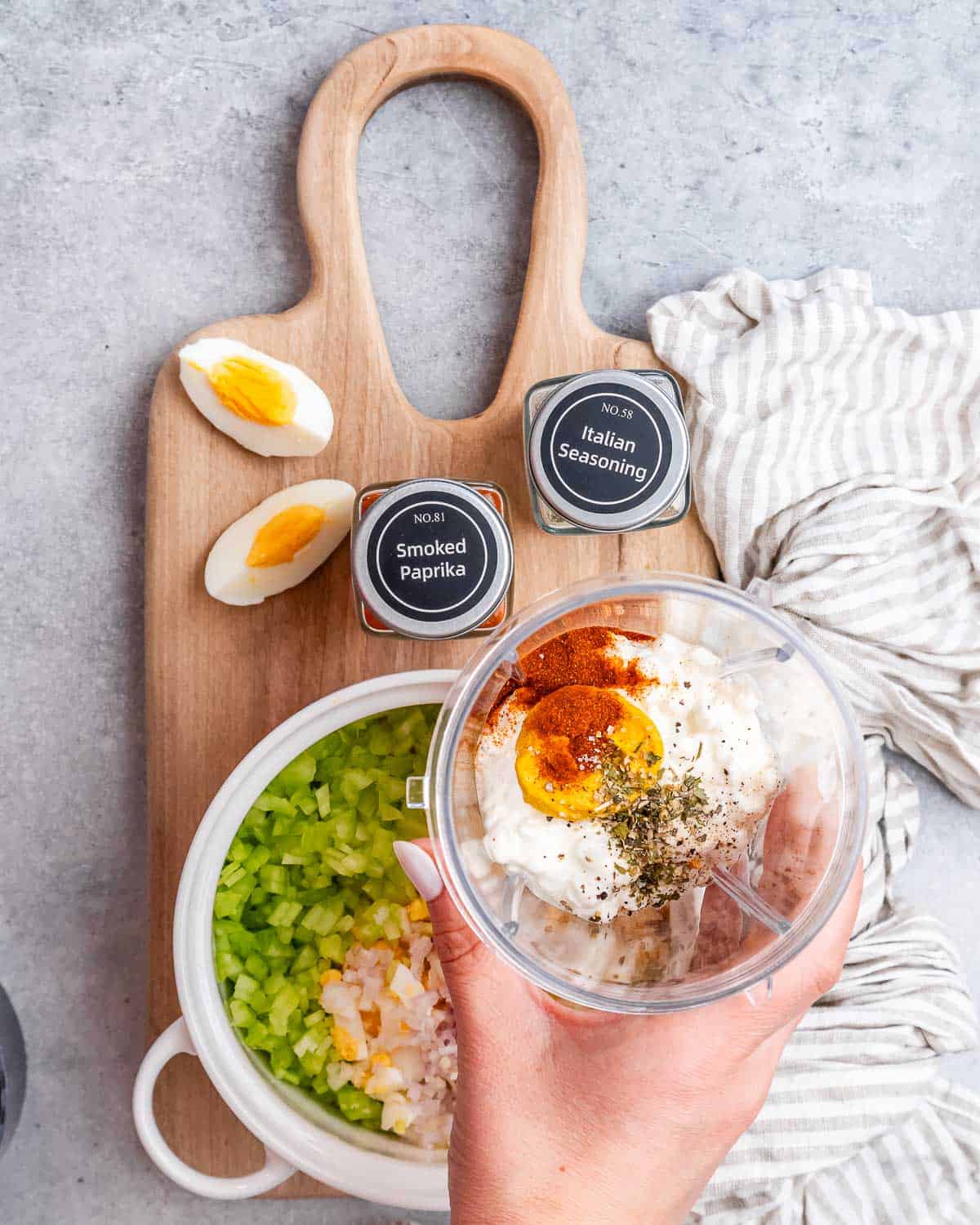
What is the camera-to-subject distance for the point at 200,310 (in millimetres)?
1265

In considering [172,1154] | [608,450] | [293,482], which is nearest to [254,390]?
[293,482]

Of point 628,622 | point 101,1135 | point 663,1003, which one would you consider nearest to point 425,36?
point 628,622

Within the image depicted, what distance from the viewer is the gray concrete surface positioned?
1.26 m

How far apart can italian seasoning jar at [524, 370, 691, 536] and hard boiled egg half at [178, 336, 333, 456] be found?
263mm

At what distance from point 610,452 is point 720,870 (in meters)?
0.43

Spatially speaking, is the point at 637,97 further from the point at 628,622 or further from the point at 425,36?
the point at 628,622

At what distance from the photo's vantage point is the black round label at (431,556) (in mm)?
1010

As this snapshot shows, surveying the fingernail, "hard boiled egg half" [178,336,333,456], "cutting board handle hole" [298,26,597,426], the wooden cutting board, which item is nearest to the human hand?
the fingernail

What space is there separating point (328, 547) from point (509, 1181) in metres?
0.66

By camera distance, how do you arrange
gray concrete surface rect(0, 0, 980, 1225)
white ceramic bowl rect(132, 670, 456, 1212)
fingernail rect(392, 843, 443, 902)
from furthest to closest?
gray concrete surface rect(0, 0, 980, 1225) < white ceramic bowl rect(132, 670, 456, 1212) < fingernail rect(392, 843, 443, 902)

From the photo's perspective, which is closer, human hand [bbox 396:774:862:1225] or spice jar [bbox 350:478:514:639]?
human hand [bbox 396:774:862:1225]

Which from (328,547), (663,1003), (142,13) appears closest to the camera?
(663,1003)

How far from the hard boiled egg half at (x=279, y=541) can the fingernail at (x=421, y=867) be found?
37 centimetres

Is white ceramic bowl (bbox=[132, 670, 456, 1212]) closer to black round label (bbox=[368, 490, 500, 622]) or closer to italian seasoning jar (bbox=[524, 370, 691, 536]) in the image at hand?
black round label (bbox=[368, 490, 500, 622])
